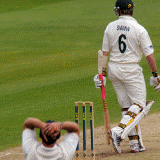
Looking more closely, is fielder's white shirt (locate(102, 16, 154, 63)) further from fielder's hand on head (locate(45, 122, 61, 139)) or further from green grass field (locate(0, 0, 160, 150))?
fielder's hand on head (locate(45, 122, 61, 139))

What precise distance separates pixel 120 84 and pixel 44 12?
18782 millimetres

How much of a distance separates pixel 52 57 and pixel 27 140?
11755 mm

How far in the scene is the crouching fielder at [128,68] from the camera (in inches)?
229

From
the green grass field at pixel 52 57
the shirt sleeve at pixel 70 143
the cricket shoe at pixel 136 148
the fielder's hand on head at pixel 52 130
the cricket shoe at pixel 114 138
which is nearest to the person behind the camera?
the fielder's hand on head at pixel 52 130

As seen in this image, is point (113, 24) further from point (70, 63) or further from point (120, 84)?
point (70, 63)

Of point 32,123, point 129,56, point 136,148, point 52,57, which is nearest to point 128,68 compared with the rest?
point 129,56

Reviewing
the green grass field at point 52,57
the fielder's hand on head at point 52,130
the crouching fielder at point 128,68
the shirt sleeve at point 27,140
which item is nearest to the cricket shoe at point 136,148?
the crouching fielder at point 128,68

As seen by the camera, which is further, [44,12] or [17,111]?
[44,12]

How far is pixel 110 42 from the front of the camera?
19.9 feet

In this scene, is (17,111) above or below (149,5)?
below

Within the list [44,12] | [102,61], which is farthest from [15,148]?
[44,12]

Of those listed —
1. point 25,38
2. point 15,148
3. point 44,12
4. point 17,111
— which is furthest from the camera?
point 44,12

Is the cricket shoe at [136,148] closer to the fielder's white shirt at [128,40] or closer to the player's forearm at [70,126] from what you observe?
the fielder's white shirt at [128,40]

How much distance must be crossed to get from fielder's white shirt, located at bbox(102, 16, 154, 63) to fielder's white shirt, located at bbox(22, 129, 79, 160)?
2.70 meters
